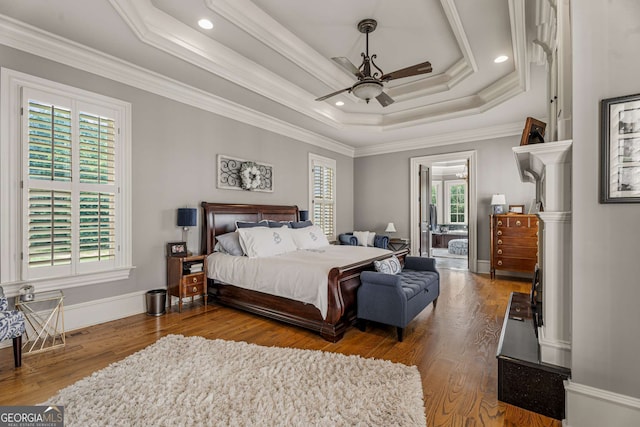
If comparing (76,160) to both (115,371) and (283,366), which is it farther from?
(283,366)

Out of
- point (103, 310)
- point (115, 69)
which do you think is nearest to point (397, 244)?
point (103, 310)

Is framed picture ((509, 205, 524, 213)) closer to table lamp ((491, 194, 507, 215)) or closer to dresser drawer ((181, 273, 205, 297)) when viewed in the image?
table lamp ((491, 194, 507, 215))

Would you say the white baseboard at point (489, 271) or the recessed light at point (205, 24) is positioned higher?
the recessed light at point (205, 24)

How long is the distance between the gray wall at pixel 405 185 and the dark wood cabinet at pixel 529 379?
442cm

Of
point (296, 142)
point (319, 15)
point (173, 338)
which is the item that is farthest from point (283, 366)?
point (296, 142)

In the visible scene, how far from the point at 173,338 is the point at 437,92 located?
4955mm

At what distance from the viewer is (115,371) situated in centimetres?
230

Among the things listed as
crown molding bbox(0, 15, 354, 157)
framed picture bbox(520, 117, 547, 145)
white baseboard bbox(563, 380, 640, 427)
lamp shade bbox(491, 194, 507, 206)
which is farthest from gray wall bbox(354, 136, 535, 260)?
white baseboard bbox(563, 380, 640, 427)

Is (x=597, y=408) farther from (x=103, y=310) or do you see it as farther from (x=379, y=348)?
(x=103, y=310)

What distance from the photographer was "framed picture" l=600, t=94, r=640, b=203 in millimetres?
1572

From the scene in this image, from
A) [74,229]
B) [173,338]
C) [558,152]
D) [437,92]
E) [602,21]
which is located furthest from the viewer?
[437,92]

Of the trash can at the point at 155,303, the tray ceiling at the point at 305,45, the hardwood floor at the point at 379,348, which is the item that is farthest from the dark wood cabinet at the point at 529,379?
the trash can at the point at 155,303

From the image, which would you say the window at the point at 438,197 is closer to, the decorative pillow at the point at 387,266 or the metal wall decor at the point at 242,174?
the metal wall decor at the point at 242,174

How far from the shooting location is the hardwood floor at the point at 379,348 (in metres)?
1.96
